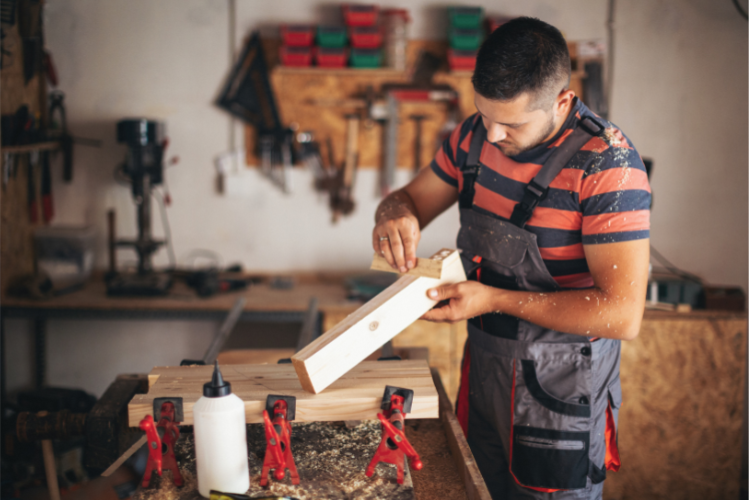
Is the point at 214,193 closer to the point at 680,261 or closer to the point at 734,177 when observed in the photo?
the point at 680,261

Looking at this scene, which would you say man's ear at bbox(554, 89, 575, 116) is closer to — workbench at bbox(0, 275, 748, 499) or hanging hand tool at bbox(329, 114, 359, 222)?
workbench at bbox(0, 275, 748, 499)

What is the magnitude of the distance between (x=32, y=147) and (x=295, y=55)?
4.69 feet

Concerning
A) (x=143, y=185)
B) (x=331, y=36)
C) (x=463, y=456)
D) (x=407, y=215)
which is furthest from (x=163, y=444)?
(x=331, y=36)

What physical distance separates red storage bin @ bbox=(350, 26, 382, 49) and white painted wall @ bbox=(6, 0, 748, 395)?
25 centimetres

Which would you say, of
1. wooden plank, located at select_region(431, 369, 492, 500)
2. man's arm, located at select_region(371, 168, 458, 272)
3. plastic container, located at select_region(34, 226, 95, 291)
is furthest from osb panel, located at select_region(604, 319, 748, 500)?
plastic container, located at select_region(34, 226, 95, 291)

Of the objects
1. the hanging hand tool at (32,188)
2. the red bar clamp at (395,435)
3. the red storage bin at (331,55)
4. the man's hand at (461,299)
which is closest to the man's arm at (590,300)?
the man's hand at (461,299)

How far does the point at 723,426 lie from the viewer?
2.70 metres

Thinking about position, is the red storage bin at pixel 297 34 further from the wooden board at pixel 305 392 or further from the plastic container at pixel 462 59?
the wooden board at pixel 305 392

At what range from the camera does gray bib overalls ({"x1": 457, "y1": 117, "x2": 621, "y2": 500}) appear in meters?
1.30

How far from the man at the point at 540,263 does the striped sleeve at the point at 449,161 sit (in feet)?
0.04

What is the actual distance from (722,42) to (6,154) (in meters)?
3.83

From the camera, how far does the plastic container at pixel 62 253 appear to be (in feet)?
9.78

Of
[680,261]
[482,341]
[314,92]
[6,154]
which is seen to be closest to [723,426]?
[680,261]

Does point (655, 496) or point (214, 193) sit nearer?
point (655, 496)
